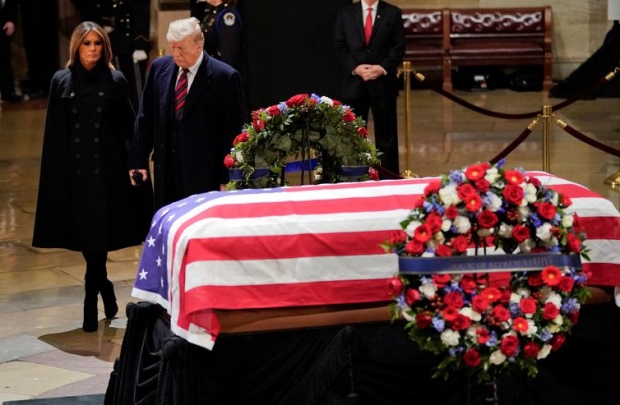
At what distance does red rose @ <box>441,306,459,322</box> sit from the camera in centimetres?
501

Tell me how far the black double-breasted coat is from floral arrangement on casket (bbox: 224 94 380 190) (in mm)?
1283

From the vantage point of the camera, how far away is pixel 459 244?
5.09m

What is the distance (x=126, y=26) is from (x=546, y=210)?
985cm

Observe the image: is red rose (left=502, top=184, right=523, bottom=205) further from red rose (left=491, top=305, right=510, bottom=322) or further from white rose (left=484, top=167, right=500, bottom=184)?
red rose (left=491, top=305, right=510, bottom=322)

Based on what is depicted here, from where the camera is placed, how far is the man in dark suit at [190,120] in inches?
309

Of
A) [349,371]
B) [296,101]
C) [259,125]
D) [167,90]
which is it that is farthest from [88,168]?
[349,371]

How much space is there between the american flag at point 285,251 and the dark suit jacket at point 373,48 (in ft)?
18.0

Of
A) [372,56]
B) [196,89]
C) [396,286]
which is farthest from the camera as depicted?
[372,56]

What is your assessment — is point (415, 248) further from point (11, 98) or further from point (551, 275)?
point (11, 98)

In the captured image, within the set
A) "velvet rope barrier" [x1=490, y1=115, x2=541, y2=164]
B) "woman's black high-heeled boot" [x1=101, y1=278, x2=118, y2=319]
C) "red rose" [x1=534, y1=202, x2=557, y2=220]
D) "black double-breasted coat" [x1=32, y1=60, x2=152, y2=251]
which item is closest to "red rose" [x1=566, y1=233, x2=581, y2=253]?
"red rose" [x1=534, y1=202, x2=557, y2=220]

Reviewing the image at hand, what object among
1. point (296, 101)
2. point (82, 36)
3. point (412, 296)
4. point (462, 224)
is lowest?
point (412, 296)

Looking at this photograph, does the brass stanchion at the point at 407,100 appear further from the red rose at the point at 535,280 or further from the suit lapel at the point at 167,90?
the red rose at the point at 535,280

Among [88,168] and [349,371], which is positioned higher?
[88,168]

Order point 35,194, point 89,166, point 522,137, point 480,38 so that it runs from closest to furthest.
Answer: point 89,166 < point 522,137 < point 35,194 < point 480,38
